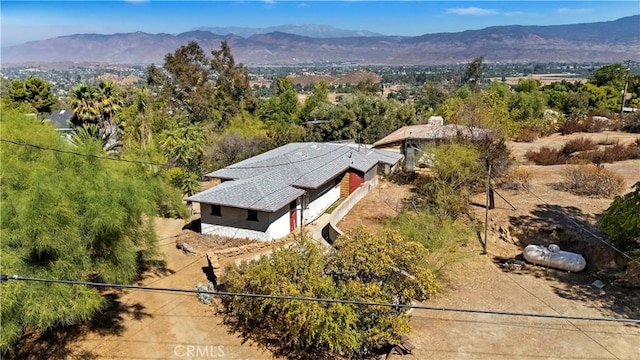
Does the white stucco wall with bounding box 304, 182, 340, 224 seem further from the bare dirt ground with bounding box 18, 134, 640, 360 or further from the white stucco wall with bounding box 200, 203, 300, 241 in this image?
the bare dirt ground with bounding box 18, 134, 640, 360

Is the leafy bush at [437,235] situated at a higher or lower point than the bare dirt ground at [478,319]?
higher

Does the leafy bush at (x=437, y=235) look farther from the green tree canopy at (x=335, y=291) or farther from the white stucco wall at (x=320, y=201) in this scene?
the white stucco wall at (x=320, y=201)

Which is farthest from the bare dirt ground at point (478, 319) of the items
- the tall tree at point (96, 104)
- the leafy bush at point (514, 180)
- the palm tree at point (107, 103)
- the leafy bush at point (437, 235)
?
the palm tree at point (107, 103)

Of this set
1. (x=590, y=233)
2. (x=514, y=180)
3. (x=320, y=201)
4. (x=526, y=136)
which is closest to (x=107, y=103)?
(x=320, y=201)

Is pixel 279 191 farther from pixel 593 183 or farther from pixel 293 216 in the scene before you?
pixel 593 183

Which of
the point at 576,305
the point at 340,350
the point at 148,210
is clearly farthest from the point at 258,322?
the point at 576,305

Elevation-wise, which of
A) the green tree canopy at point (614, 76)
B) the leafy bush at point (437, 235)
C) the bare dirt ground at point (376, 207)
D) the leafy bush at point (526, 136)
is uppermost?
the green tree canopy at point (614, 76)

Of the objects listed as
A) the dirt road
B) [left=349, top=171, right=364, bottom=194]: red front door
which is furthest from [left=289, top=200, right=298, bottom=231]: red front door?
[left=349, top=171, right=364, bottom=194]: red front door
